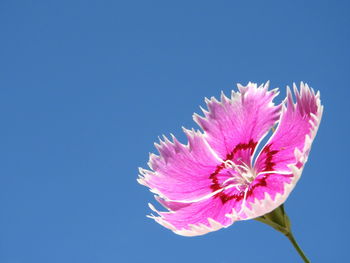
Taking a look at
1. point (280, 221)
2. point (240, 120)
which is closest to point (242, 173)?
point (240, 120)

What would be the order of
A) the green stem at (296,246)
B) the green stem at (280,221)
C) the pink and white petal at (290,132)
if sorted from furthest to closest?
1. the pink and white petal at (290,132)
2. the green stem at (280,221)
3. the green stem at (296,246)

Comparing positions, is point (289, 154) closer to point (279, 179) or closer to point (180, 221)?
point (279, 179)

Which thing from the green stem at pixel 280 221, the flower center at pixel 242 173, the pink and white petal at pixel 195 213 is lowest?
the green stem at pixel 280 221

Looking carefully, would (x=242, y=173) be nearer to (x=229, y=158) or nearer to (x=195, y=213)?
(x=229, y=158)

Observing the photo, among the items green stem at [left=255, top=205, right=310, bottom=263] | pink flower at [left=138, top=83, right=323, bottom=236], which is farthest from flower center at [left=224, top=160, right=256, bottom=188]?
green stem at [left=255, top=205, right=310, bottom=263]

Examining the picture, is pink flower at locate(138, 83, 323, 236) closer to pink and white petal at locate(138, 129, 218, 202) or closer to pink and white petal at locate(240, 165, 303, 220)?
pink and white petal at locate(138, 129, 218, 202)

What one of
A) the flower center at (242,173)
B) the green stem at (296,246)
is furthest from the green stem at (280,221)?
the flower center at (242,173)

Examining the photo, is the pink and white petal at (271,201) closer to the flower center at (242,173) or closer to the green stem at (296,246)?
the green stem at (296,246)
